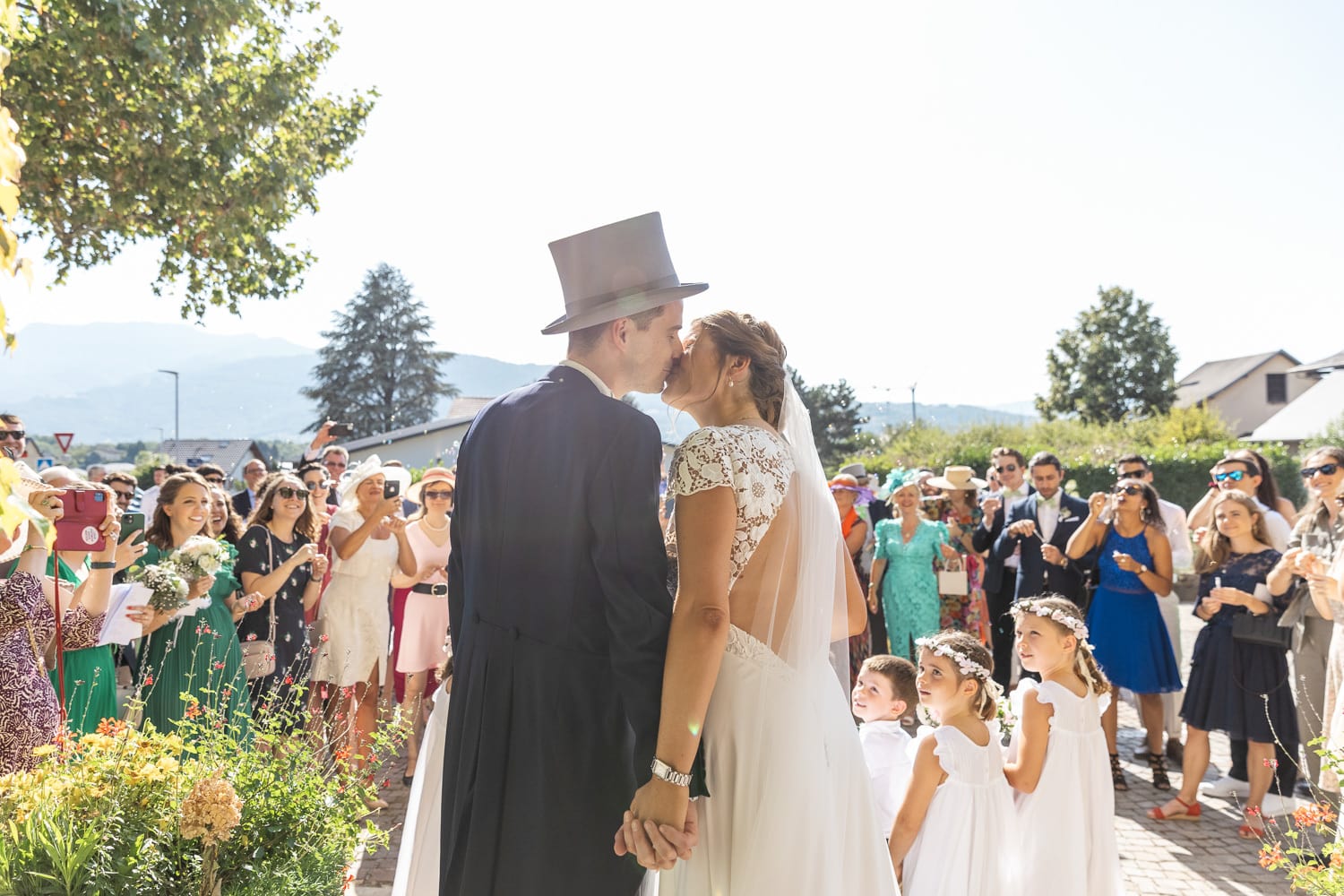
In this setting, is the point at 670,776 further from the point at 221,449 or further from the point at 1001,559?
the point at 221,449

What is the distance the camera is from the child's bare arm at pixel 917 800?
364 centimetres

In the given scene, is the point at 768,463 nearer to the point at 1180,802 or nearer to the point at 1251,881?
the point at 1251,881

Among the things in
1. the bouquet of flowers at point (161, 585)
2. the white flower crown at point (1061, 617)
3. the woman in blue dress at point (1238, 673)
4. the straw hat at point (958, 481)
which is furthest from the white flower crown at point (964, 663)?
the straw hat at point (958, 481)

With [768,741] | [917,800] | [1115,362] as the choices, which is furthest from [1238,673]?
[1115,362]

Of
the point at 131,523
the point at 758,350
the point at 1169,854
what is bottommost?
the point at 1169,854

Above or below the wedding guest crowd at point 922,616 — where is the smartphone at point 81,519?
above

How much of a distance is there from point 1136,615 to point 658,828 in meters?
5.47

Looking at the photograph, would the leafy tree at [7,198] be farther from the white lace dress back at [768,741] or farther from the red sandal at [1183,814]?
the red sandal at [1183,814]

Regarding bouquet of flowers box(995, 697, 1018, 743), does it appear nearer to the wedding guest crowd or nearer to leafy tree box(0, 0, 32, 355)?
the wedding guest crowd

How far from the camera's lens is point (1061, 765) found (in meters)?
4.07

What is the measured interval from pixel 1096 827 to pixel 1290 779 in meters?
2.76

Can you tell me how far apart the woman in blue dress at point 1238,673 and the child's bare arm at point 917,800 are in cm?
289

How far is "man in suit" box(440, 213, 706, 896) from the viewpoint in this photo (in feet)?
7.31

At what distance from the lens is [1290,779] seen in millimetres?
5898
